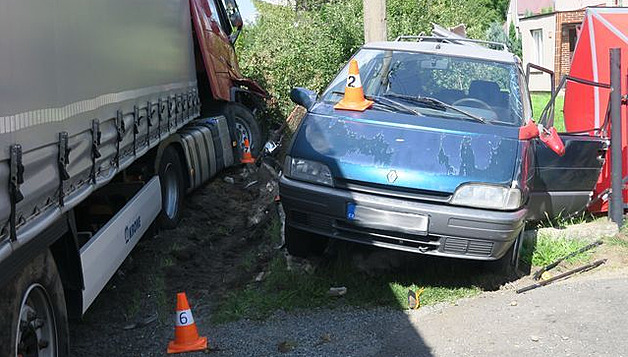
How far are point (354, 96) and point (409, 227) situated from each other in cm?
148

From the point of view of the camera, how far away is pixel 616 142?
291 inches

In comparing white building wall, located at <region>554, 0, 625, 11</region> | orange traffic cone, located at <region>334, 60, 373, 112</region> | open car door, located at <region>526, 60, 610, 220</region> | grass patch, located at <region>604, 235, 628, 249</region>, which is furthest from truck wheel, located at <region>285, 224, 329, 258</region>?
white building wall, located at <region>554, 0, 625, 11</region>

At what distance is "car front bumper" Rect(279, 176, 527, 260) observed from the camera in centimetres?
547

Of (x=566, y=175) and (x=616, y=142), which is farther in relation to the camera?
(x=616, y=142)

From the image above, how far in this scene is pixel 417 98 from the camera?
664 centimetres

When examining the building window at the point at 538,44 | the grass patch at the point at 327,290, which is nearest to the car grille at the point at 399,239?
the grass patch at the point at 327,290

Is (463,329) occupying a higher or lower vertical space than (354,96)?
lower

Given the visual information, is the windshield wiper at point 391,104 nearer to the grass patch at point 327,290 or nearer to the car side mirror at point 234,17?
the grass patch at point 327,290

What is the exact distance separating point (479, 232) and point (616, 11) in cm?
506

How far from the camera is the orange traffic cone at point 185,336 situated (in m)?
4.96

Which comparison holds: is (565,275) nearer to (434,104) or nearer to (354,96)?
(434,104)

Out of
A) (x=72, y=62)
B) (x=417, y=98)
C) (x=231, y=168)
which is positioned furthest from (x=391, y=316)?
(x=231, y=168)

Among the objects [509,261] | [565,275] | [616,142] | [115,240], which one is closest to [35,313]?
[115,240]

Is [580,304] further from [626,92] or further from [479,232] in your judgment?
[626,92]
